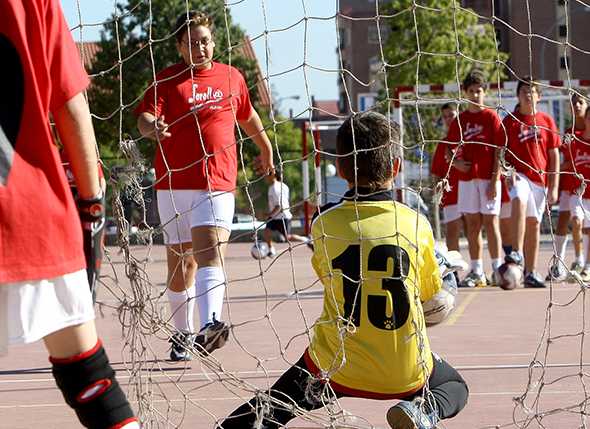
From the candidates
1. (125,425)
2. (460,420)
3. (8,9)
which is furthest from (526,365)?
(8,9)

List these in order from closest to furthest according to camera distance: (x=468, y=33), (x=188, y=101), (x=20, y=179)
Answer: (x=20, y=179) → (x=188, y=101) → (x=468, y=33)

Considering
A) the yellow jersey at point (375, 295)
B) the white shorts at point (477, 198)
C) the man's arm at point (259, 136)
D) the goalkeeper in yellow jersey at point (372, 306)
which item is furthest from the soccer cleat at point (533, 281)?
the yellow jersey at point (375, 295)

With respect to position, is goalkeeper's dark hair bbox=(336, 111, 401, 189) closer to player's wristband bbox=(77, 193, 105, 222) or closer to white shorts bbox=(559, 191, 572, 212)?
player's wristband bbox=(77, 193, 105, 222)

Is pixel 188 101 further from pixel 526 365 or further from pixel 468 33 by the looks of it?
pixel 468 33

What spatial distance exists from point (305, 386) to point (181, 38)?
10.1 ft

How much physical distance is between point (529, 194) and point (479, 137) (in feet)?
2.56

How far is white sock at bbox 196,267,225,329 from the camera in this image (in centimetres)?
711

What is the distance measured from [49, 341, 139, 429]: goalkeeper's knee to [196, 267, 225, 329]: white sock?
348 cm

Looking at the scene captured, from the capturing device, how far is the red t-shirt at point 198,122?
7.43 metres

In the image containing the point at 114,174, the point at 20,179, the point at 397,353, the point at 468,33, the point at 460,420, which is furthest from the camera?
the point at 468,33

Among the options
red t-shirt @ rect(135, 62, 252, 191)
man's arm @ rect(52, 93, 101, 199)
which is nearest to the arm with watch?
man's arm @ rect(52, 93, 101, 199)

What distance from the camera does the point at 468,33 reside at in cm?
3934

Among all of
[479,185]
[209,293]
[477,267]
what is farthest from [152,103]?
[477,267]

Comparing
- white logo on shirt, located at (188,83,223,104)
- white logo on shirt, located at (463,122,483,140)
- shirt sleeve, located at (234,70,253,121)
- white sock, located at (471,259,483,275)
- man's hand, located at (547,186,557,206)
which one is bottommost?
white sock, located at (471,259,483,275)
